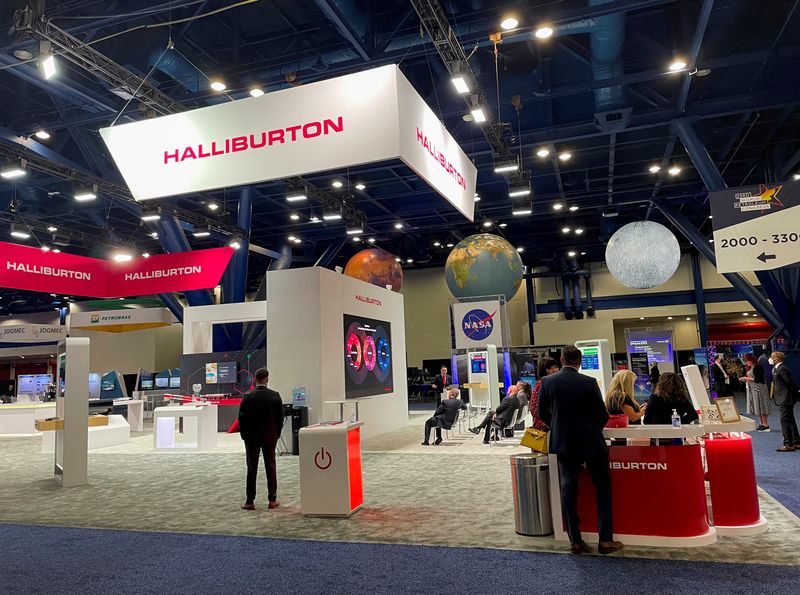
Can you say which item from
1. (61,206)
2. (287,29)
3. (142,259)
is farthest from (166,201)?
(287,29)

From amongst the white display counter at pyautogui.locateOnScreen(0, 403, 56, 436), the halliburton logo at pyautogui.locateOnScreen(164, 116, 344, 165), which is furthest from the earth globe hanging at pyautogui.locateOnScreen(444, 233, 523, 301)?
the white display counter at pyautogui.locateOnScreen(0, 403, 56, 436)

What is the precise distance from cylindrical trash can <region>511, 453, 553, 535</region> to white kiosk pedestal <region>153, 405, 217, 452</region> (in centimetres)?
702

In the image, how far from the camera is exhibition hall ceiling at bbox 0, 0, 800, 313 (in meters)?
7.88

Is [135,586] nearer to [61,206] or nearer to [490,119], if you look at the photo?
[490,119]

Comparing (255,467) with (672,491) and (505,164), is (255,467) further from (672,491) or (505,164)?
(505,164)

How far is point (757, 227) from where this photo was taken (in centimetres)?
823

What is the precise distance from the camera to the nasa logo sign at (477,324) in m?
14.4

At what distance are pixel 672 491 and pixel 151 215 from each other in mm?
11648

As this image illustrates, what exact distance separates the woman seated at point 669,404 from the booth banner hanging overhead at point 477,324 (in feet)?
30.1

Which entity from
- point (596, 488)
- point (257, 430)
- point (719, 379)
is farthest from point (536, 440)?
point (719, 379)

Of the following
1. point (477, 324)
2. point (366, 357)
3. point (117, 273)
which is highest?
point (117, 273)

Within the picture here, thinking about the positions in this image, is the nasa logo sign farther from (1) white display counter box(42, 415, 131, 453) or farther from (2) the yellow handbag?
(2) the yellow handbag

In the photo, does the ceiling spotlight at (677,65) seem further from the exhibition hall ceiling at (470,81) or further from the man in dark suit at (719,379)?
the man in dark suit at (719,379)

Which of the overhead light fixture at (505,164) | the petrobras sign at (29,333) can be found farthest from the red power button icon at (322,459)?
the petrobras sign at (29,333)
